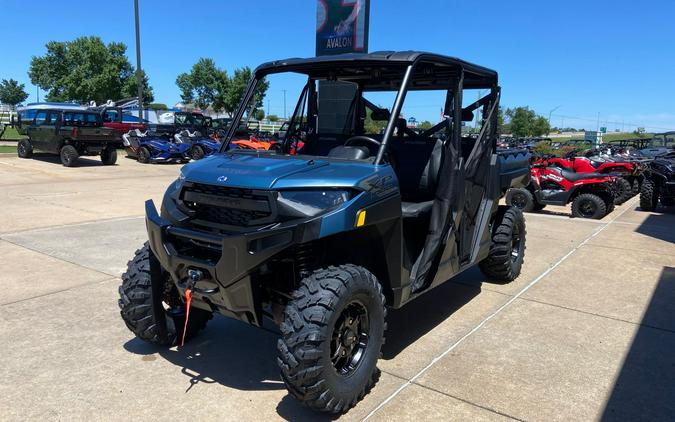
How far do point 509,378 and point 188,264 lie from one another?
2219mm

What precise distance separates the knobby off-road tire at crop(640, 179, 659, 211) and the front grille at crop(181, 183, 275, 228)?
37.5ft

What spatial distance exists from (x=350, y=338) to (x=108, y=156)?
17785 mm

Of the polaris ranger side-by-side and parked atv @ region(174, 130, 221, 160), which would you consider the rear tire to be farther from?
the polaris ranger side-by-side

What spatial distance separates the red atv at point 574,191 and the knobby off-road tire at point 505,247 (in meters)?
5.46

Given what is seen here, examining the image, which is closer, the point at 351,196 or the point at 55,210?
the point at 351,196

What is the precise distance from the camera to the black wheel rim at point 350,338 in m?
3.02

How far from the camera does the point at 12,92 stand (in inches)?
4077

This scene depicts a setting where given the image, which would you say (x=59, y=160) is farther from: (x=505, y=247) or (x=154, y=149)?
(x=505, y=247)

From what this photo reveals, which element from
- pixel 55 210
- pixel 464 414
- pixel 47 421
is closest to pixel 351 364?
pixel 464 414

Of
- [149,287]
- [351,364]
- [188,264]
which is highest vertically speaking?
[188,264]

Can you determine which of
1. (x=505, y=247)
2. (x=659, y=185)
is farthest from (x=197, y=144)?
(x=505, y=247)

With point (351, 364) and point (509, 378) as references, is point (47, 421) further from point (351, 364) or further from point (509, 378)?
point (509, 378)

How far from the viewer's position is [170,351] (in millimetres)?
3783

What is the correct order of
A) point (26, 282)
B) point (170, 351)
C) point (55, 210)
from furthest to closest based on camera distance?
point (55, 210)
point (26, 282)
point (170, 351)
